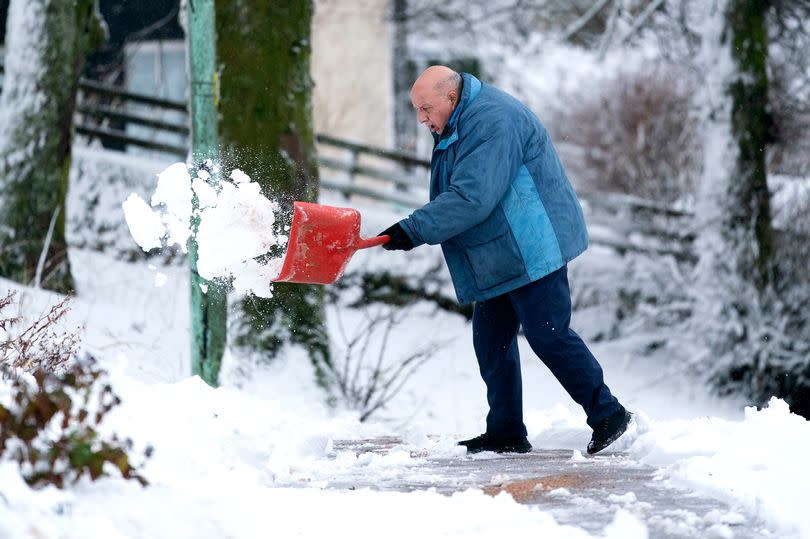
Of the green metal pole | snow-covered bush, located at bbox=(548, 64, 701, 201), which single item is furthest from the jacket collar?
snow-covered bush, located at bbox=(548, 64, 701, 201)

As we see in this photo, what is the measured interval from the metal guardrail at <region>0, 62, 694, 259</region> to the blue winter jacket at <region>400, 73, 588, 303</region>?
Result: 7975mm

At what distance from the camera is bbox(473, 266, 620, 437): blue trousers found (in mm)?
5113

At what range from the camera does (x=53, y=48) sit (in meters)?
10.1

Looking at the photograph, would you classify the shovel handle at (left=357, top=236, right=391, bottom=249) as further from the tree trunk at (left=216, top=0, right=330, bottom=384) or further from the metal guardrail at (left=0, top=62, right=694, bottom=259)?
the metal guardrail at (left=0, top=62, right=694, bottom=259)

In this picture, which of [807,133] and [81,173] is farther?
[81,173]

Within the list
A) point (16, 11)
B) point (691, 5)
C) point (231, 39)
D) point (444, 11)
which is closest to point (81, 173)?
point (16, 11)

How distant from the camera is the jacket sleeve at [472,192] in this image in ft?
15.9

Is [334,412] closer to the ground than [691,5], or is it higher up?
closer to the ground

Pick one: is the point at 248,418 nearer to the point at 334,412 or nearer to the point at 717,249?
the point at 334,412

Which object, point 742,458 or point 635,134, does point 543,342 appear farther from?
point 635,134

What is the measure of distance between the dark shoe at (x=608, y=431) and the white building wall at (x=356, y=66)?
1486cm

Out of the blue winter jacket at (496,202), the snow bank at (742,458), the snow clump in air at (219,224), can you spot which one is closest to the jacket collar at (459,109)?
the blue winter jacket at (496,202)

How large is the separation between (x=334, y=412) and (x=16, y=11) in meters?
4.57

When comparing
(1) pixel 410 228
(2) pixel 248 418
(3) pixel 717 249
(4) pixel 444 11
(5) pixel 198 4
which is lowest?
(2) pixel 248 418
